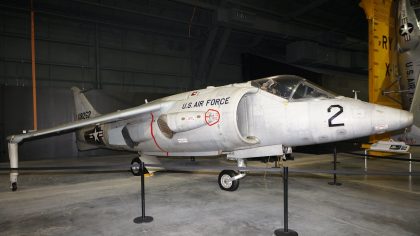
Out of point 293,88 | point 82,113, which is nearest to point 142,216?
point 293,88

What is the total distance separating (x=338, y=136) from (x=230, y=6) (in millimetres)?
9174

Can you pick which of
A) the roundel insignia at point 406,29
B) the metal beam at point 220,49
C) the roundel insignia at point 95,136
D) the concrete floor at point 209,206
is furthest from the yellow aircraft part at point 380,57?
the roundel insignia at point 95,136

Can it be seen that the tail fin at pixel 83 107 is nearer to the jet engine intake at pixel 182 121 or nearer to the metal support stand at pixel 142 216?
the jet engine intake at pixel 182 121

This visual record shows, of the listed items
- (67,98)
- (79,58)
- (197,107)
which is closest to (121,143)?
(197,107)

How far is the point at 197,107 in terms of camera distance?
18.1ft

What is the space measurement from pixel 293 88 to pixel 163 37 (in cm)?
1129

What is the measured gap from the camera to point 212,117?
5.15m

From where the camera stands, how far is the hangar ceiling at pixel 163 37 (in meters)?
11.5

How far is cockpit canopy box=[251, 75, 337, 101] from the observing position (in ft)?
16.2

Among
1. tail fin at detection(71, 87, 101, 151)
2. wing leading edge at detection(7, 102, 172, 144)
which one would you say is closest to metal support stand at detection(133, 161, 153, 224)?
wing leading edge at detection(7, 102, 172, 144)

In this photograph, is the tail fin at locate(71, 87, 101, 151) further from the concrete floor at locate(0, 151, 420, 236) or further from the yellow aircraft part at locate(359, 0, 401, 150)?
the yellow aircraft part at locate(359, 0, 401, 150)

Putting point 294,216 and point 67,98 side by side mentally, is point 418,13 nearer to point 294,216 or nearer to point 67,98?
point 294,216

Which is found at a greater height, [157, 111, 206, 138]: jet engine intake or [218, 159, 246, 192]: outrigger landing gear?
[157, 111, 206, 138]: jet engine intake

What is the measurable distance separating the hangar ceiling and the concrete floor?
7.32 meters
